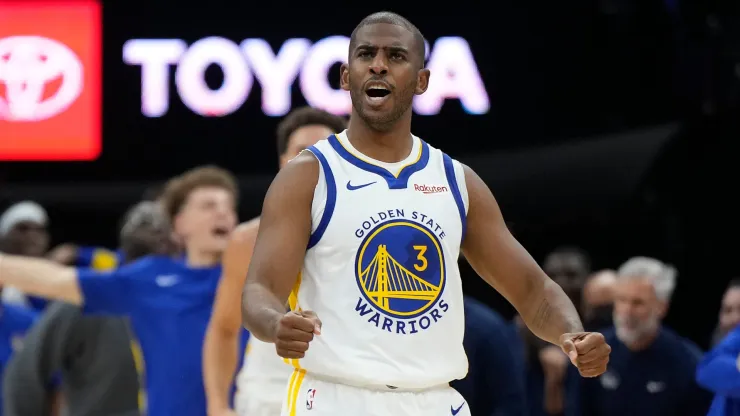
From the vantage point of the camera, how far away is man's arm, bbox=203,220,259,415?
4.54 metres

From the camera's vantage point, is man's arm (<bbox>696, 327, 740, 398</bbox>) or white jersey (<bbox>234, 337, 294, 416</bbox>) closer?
white jersey (<bbox>234, 337, 294, 416</bbox>)

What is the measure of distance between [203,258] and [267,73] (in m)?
5.28

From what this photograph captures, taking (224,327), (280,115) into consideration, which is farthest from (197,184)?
(280,115)

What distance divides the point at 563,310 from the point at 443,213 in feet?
1.21

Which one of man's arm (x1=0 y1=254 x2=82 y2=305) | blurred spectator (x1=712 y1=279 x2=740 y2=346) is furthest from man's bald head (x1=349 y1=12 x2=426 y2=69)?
blurred spectator (x1=712 y1=279 x2=740 y2=346)

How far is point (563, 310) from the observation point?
309cm

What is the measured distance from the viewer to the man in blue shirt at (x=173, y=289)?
5164mm

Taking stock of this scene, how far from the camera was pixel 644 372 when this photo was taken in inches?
252

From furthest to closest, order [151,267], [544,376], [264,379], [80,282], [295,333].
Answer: [544,376] < [151,267] < [80,282] < [264,379] < [295,333]

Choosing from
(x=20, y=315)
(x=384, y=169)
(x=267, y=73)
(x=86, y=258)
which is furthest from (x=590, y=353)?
(x=267, y=73)

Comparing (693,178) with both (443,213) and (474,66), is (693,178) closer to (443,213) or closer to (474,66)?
(474,66)

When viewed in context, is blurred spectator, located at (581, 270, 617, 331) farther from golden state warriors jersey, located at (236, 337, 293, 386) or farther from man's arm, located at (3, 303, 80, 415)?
golden state warriors jersey, located at (236, 337, 293, 386)

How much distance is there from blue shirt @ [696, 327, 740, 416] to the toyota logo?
6.88 metres

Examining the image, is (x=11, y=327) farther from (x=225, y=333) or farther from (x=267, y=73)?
(x=225, y=333)
